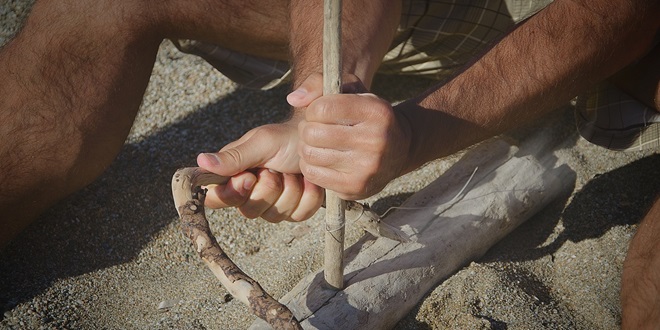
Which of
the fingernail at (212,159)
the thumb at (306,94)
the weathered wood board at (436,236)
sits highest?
the thumb at (306,94)

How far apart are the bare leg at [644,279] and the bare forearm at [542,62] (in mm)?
420

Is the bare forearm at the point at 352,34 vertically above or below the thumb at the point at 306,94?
below

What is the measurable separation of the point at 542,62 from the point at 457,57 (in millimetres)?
597

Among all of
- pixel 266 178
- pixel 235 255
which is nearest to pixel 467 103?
pixel 266 178

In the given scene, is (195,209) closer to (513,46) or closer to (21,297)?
(21,297)

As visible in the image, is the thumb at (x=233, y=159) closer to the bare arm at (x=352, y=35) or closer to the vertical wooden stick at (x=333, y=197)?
the vertical wooden stick at (x=333, y=197)

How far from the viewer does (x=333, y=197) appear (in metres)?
1.57

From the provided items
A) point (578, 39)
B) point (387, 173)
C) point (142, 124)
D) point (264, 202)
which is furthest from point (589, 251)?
point (142, 124)

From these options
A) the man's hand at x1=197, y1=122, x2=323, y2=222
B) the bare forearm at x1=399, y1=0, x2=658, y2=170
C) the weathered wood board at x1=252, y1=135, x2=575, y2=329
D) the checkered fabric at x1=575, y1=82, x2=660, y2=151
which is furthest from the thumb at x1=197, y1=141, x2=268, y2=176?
the checkered fabric at x1=575, y1=82, x2=660, y2=151

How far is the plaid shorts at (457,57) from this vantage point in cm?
212

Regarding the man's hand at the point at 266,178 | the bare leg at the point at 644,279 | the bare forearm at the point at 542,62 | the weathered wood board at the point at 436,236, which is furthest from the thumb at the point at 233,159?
the bare leg at the point at 644,279

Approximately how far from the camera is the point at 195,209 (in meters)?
1.48

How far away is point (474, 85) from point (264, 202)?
62cm

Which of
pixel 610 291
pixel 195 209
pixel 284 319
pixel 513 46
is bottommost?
pixel 610 291
